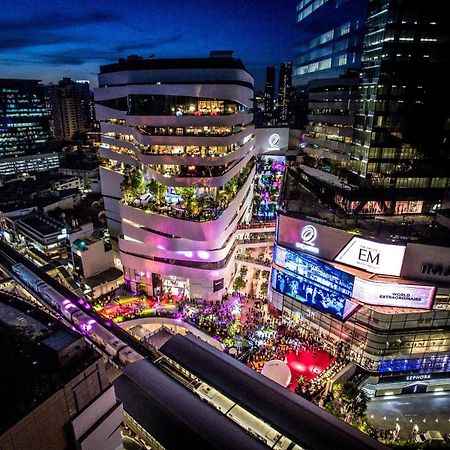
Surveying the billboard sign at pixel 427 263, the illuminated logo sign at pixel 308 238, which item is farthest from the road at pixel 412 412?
the illuminated logo sign at pixel 308 238

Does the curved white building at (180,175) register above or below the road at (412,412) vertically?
above

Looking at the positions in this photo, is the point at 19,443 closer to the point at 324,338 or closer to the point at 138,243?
the point at 324,338

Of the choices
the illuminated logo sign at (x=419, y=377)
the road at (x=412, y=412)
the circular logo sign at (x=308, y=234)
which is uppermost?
the circular logo sign at (x=308, y=234)

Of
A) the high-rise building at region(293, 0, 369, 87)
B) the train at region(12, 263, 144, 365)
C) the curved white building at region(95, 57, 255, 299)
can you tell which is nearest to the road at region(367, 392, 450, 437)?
the train at region(12, 263, 144, 365)

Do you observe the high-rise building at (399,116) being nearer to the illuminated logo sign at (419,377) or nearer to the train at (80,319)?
the illuminated logo sign at (419,377)

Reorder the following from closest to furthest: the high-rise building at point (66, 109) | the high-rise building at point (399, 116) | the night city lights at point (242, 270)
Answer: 1. the night city lights at point (242, 270)
2. the high-rise building at point (399, 116)
3. the high-rise building at point (66, 109)

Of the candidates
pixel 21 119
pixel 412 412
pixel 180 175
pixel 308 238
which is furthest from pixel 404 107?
pixel 21 119
